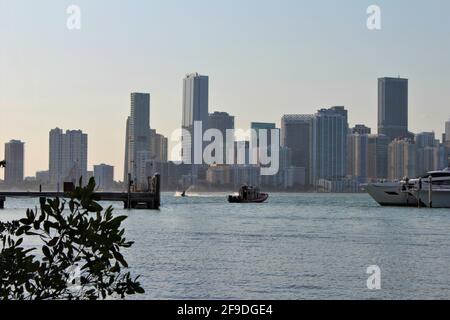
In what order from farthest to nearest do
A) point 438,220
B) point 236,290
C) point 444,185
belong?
point 444,185
point 438,220
point 236,290

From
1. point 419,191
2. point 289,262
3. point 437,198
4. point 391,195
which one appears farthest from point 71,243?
point 391,195

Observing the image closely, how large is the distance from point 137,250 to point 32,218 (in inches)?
1965

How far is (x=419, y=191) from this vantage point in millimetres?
142625

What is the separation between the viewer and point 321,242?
66.2 m

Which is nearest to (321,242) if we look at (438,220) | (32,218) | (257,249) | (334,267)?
(257,249)

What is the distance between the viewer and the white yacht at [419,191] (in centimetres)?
14062

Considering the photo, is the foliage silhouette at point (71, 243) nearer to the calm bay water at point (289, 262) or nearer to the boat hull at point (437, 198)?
the calm bay water at point (289, 262)

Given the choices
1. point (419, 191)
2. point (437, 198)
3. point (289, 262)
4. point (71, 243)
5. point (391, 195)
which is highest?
point (71, 243)

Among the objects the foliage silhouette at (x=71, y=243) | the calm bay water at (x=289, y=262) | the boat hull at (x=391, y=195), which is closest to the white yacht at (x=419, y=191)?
the boat hull at (x=391, y=195)

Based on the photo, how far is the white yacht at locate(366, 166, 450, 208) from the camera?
140625mm

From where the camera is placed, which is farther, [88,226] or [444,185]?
[444,185]

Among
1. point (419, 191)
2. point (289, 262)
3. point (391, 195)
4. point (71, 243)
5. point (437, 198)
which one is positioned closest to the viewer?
point (71, 243)

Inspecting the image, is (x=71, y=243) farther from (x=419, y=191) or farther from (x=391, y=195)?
(x=391, y=195)
